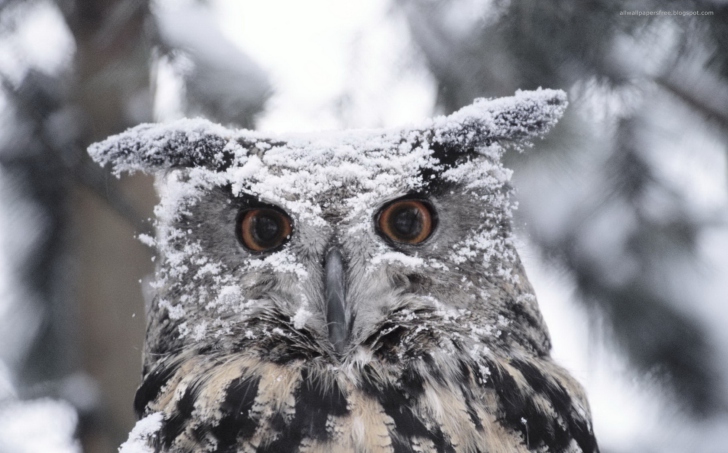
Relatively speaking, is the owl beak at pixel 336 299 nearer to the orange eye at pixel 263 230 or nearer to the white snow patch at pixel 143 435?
the orange eye at pixel 263 230

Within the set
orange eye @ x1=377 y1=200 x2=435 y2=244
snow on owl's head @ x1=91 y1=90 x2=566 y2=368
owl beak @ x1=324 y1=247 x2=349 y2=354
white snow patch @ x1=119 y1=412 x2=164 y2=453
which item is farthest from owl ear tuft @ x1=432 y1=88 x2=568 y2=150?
white snow patch @ x1=119 y1=412 x2=164 y2=453

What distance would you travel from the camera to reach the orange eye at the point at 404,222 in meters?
1.29

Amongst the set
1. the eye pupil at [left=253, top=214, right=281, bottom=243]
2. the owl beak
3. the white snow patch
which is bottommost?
the white snow patch

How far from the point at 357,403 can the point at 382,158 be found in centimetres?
49

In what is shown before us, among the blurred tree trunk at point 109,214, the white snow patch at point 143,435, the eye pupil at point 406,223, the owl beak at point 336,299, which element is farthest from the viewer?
the blurred tree trunk at point 109,214

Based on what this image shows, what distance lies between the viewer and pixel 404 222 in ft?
4.27

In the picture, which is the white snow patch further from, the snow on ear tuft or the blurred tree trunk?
the blurred tree trunk

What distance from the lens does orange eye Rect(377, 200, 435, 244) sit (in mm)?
1286

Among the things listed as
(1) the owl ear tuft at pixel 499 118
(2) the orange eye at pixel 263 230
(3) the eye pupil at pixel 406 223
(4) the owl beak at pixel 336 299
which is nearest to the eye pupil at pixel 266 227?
A: (2) the orange eye at pixel 263 230

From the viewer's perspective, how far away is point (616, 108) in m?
1.64

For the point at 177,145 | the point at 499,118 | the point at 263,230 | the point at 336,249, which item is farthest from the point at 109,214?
the point at 499,118

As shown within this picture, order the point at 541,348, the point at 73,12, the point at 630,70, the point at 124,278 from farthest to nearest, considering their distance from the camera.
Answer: the point at 124,278
the point at 73,12
the point at 630,70
the point at 541,348

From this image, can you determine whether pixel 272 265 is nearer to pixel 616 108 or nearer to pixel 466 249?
pixel 466 249

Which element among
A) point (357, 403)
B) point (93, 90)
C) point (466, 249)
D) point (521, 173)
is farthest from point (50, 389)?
point (521, 173)
